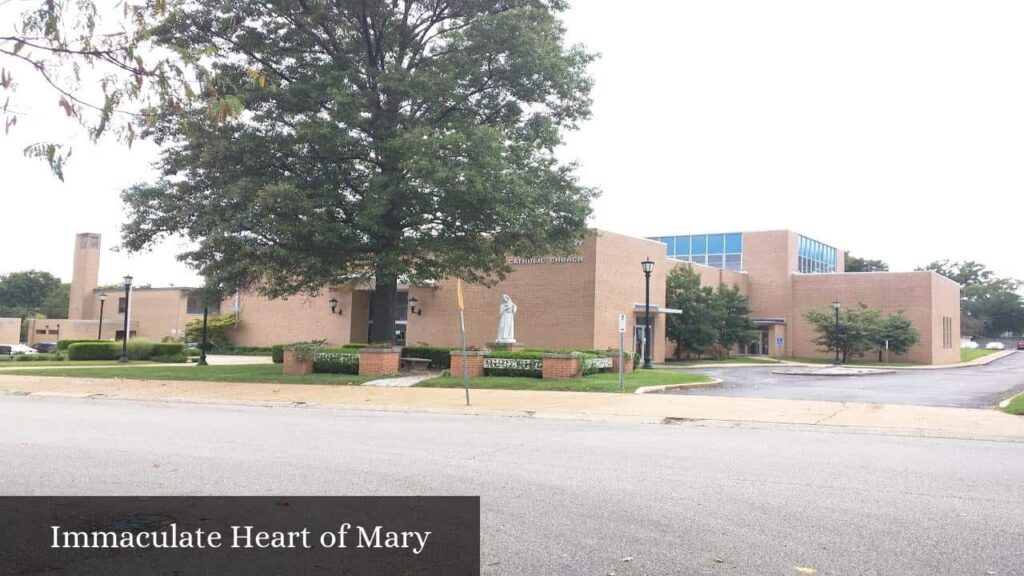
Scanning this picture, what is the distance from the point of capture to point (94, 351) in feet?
122

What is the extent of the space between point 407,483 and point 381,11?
19.6 m

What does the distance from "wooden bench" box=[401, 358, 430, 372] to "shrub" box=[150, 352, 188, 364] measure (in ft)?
50.0

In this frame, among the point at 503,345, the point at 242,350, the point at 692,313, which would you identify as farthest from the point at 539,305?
the point at 242,350

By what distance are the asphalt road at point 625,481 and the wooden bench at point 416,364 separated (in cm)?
1274

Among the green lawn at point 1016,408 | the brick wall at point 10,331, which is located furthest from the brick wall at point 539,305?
the brick wall at point 10,331

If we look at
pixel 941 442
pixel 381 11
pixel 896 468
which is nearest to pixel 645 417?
pixel 941 442

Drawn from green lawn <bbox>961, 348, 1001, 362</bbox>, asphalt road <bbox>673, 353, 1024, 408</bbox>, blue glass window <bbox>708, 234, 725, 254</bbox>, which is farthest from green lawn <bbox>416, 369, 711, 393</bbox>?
green lawn <bbox>961, 348, 1001, 362</bbox>

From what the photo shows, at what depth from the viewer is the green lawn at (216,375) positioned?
22.8 m

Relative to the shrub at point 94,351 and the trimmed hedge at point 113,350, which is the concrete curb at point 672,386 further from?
the shrub at point 94,351

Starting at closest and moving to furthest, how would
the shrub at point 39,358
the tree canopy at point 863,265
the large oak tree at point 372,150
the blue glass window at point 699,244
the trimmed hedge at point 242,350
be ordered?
the large oak tree at point 372,150
the shrub at point 39,358
the trimmed hedge at point 242,350
the blue glass window at point 699,244
the tree canopy at point 863,265

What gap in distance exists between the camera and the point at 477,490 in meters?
7.28

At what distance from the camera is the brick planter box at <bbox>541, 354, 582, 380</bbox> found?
2219 cm

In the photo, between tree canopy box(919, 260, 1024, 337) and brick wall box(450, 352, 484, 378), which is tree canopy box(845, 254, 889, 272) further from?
brick wall box(450, 352, 484, 378)

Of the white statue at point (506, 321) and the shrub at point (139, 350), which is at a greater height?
the white statue at point (506, 321)
